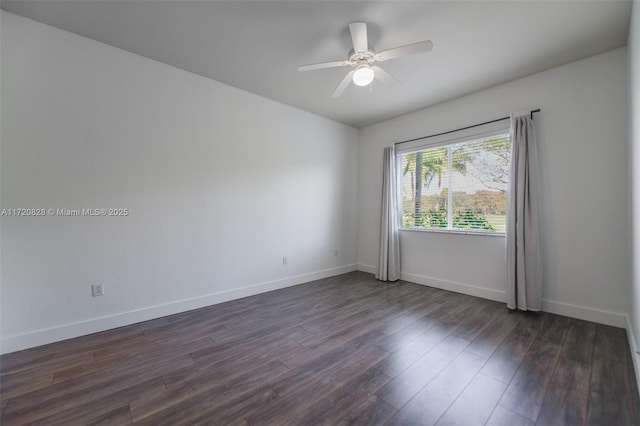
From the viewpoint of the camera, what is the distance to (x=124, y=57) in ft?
8.46

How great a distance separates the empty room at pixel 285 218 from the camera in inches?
66.2

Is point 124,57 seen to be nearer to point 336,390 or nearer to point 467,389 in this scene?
point 336,390

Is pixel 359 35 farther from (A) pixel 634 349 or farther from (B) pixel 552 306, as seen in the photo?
(B) pixel 552 306

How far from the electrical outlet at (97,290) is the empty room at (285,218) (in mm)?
44

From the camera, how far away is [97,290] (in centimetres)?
242

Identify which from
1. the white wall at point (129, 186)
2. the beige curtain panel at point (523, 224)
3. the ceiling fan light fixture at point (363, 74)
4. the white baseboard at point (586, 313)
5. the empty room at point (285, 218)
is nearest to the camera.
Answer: the empty room at point (285, 218)

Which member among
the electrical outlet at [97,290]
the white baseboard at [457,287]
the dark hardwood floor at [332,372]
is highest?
the electrical outlet at [97,290]

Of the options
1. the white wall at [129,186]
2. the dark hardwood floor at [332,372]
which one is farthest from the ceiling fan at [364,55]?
the dark hardwood floor at [332,372]

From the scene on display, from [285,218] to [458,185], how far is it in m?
2.61

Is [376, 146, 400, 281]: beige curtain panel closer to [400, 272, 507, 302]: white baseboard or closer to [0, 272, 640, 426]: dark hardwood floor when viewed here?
[400, 272, 507, 302]: white baseboard

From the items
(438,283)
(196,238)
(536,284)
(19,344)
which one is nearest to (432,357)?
(536,284)

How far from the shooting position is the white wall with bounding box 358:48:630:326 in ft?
8.20

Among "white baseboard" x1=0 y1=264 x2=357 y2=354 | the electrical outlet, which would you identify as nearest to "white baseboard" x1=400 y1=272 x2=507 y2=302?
"white baseboard" x1=0 y1=264 x2=357 y2=354

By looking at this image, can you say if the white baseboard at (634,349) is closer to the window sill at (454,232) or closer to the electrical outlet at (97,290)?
the window sill at (454,232)
